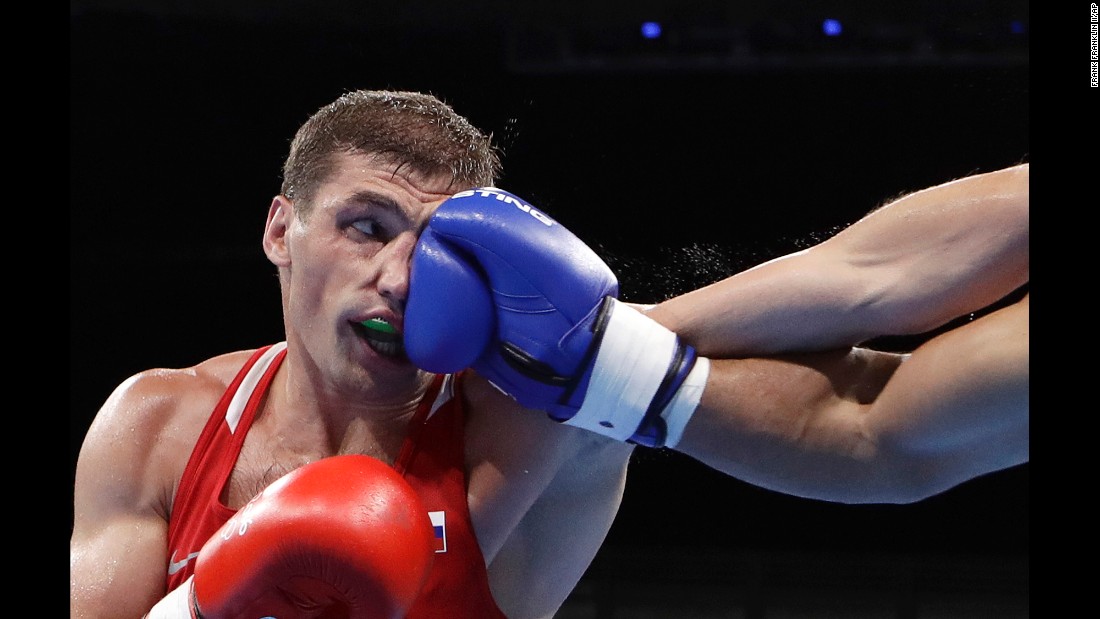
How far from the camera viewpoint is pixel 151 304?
5.45 m

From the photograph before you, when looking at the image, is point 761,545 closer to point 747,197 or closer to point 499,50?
point 747,197

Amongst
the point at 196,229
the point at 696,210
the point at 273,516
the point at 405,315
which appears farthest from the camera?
the point at 196,229

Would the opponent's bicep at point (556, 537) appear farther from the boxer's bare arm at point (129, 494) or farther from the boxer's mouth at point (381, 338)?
the boxer's bare arm at point (129, 494)

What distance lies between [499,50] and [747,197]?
4.58ft

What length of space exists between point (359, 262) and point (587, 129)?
3.28m

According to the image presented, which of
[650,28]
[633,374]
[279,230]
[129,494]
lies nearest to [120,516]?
[129,494]

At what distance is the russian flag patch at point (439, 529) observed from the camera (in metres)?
2.10

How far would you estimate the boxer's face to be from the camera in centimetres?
208

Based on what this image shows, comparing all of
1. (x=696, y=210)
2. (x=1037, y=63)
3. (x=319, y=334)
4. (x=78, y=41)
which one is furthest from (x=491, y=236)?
(x=78, y=41)

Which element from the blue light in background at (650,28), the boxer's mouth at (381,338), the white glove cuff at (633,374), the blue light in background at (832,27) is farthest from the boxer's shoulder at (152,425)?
the blue light in background at (832,27)

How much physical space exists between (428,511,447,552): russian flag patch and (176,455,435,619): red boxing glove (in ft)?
0.69

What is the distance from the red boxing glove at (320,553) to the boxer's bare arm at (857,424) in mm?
529

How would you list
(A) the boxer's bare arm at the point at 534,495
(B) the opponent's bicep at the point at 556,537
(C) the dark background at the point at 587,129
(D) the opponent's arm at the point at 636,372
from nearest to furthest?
(D) the opponent's arm at the point at 636,372 → (A) the boxer's bare arm at the point at 534,495 → (B) the opponent's bicep at the point at 556,537 → (C) the dark background at the point at 587,129

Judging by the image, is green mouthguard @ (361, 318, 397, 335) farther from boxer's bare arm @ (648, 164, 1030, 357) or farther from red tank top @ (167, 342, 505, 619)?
boxer's bare arm @ (648, 164, 1030, 357)
